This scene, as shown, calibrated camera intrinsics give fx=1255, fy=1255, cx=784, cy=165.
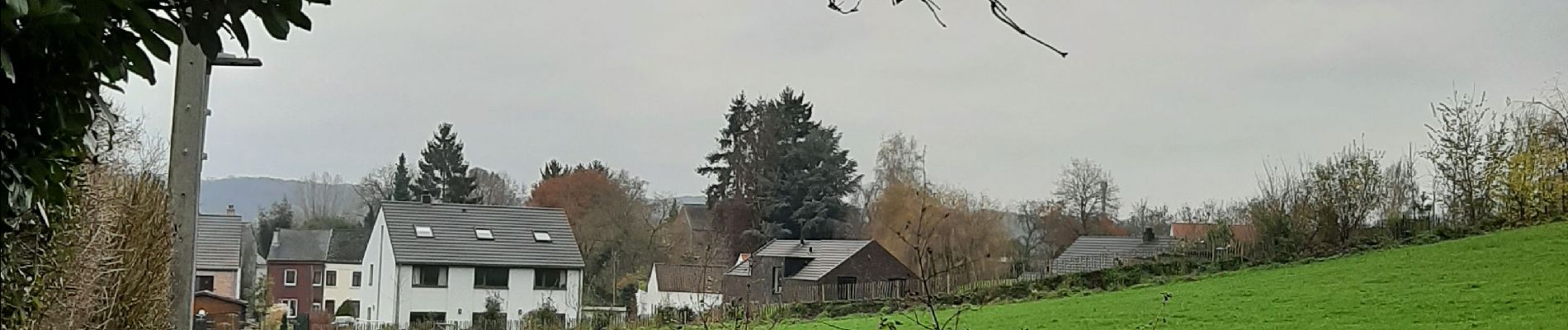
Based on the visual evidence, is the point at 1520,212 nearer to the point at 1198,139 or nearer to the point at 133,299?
the point at 1198,139

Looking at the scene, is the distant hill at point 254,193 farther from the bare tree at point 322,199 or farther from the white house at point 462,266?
the white house at point 462,266

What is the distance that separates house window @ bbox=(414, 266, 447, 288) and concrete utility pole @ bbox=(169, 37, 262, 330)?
18566 millimetres

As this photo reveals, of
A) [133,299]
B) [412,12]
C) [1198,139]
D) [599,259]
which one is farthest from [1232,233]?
[412,12]

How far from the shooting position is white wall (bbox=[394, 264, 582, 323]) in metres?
22.8

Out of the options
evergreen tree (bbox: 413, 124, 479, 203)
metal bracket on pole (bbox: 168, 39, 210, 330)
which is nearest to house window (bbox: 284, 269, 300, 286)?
evergreen tree (bbox: 413, 124, 479, 203)

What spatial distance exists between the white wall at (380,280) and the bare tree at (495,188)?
8.00 meters

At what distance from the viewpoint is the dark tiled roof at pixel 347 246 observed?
29484mm

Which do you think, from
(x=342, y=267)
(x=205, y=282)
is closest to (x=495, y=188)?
(x=342, y=267)

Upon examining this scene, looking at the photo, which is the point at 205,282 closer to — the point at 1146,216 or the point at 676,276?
the point at 676,276

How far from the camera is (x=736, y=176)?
31078 mm

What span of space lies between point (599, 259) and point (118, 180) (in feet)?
72.2

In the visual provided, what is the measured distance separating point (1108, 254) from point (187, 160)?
16.6 m

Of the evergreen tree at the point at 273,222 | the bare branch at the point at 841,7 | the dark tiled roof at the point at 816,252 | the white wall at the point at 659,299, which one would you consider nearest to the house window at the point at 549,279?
the white wall at the point at 659,299

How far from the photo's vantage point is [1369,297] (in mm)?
13656
